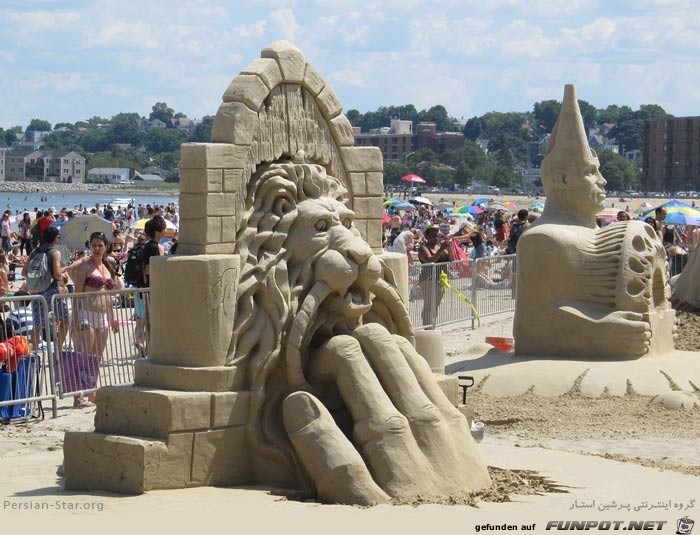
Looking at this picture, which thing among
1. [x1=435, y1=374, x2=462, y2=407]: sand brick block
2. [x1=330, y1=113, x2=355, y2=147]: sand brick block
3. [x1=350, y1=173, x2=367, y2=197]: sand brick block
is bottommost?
[x1=435, y1=374, x2=462, y2=407]: sand brick block

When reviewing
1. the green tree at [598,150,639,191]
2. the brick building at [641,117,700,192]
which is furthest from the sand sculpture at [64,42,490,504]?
the green tree at [598,150,639,191]

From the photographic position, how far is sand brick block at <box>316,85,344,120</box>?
960 centimetres

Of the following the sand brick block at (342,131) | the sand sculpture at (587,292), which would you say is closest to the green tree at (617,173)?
the sand sculpture at (587,292)

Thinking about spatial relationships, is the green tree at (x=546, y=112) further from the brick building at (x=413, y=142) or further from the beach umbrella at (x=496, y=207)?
the beach umbrella at (x=496, y=207)

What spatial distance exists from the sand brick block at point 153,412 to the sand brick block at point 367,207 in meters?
2.26

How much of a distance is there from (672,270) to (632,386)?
38.0ft

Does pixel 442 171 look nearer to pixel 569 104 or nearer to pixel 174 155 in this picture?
pixel 174 155

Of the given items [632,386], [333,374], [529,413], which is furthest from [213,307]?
[632,386]

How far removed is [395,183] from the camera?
14775cm

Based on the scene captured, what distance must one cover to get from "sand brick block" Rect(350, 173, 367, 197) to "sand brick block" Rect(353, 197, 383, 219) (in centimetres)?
5

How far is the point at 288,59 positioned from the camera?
923 centimetres

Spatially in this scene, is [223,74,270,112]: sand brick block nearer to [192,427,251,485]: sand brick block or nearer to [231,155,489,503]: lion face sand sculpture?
[231,155,489,503]: lion face sand sculpture

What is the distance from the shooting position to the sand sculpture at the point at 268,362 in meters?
8.20

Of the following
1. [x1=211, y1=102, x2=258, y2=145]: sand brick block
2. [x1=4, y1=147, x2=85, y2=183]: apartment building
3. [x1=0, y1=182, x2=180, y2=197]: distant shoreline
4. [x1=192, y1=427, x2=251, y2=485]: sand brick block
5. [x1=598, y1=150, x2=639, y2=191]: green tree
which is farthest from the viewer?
[x1=4, y1=147, x2=85, y2=183]: apartment building
